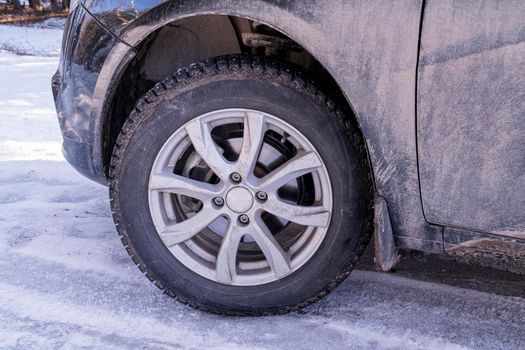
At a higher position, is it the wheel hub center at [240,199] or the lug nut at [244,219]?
the wheel hub center at [240,199]

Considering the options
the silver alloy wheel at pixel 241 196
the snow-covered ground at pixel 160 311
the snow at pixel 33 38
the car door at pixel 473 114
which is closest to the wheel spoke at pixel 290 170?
the silver alloy wheel at pixel 241 196

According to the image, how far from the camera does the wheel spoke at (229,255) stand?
7.98ft

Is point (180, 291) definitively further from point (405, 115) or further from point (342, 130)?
point (405, 115)

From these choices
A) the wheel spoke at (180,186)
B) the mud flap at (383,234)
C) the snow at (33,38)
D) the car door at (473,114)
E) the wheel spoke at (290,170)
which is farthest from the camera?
the snow at (33,38)

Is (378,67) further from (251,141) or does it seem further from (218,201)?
(218,201)

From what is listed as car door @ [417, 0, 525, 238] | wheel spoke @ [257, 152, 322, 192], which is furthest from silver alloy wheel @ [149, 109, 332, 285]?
car door @ [417, 0, 525, 238]

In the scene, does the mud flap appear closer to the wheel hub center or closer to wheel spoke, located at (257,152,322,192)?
wheel spoke, located at (257,152,322,192)

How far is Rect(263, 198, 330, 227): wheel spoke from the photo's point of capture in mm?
2369

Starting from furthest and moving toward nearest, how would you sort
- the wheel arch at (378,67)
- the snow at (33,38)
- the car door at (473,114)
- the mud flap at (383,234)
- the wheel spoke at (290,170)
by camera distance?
the snow at (33,38), the wheel spoke at (290,170), the mud flap at (383,234), the wheel arch at (378,67), the car door at (473,114)

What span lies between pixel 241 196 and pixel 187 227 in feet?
0.83

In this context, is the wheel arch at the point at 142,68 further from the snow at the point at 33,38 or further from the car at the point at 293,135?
the snow at the point at 33,38

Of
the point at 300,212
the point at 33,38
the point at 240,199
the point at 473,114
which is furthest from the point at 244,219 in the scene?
the point at 33,38

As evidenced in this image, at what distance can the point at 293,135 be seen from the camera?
2354 mm

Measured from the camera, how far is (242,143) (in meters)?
2.49
